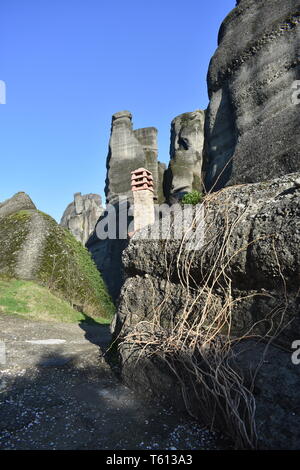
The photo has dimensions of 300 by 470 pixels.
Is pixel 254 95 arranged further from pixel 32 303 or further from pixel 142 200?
pixel 32 303

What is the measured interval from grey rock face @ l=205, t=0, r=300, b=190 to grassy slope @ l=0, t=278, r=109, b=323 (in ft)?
17.1

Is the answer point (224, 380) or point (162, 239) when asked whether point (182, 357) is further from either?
point (162, 239)

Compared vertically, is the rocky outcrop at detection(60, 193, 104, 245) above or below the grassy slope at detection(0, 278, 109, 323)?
above

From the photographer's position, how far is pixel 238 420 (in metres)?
1.88

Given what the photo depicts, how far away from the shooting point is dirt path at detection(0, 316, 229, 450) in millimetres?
1993

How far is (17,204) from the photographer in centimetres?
1345

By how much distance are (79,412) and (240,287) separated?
5.69 feet

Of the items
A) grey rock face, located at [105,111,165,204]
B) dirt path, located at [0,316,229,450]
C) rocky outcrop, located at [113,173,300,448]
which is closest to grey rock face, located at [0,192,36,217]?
grey rock face, located at [105,111,165,204]

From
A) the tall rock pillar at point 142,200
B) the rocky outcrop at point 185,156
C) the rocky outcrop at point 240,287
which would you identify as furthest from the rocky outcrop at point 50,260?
the rocky outcrop at point 185,156

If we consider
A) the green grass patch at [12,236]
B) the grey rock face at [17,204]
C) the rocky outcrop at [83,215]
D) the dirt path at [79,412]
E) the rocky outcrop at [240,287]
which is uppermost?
the rocky outcrop at [83,215]

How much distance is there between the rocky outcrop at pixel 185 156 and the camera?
770 inches

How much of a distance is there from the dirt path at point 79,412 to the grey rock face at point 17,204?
10390mm

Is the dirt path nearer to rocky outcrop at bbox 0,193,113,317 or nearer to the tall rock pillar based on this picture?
the tall rock pillar

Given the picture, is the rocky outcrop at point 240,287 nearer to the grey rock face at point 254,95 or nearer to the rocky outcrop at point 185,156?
the grey rock face at point 254,95
